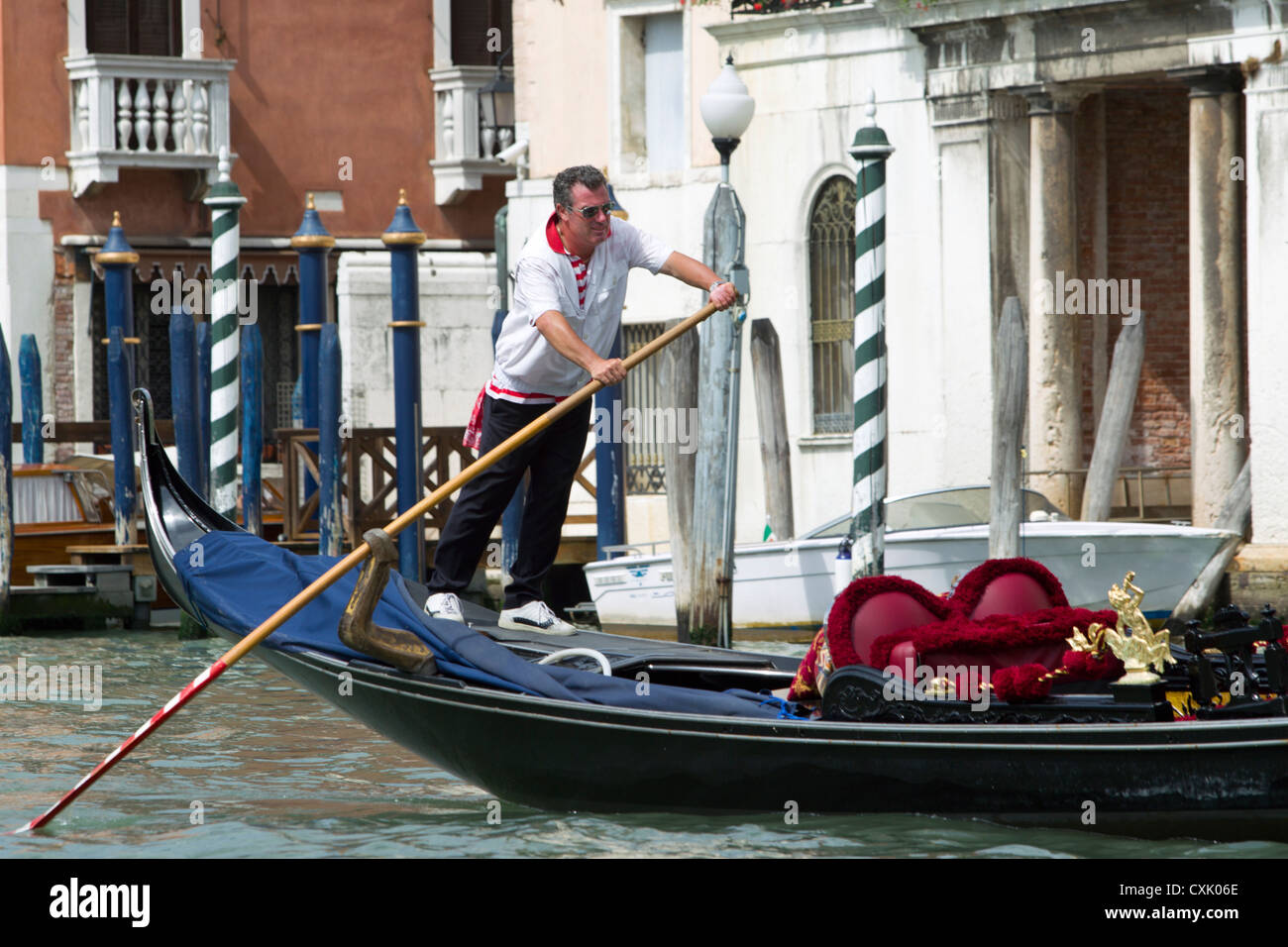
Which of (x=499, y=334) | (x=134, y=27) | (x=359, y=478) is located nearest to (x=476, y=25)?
(x=134, y=27)

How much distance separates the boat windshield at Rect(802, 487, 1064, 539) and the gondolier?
402 cm

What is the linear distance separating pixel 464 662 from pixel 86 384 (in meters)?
11.4

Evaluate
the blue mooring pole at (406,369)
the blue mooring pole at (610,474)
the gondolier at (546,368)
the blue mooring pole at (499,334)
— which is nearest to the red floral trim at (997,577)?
the gondolier at (546,368)

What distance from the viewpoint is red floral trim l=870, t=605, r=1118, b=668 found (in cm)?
522

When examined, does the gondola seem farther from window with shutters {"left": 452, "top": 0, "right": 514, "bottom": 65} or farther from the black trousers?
window with shutters {"left": 452, "top": 0, "right": 514, "bottom": 65}

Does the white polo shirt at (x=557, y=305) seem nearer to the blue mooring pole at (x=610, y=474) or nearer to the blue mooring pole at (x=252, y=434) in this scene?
the blue mooring pole at (x=610, y=474)

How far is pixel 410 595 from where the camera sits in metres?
6.21

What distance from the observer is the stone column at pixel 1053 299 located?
1162cm

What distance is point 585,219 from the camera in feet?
20.1

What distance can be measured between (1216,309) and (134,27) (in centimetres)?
931

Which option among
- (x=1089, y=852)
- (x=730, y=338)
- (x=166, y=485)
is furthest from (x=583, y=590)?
(x=1089, y=852)

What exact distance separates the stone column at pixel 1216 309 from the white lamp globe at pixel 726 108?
2.55 m

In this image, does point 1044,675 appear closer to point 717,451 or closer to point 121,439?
point 717,451

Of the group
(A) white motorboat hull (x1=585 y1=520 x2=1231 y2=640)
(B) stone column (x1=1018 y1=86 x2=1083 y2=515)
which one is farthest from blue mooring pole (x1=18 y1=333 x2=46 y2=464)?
(B) stone column (x1=1018 y1=86 x2=1083 y2=515)
